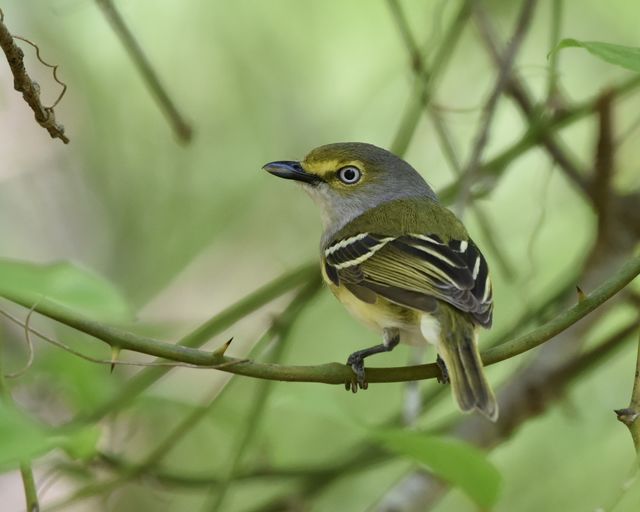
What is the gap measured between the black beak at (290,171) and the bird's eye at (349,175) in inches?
3.9

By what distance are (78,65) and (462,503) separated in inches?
114

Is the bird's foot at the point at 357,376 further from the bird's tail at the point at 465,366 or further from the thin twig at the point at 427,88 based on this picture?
the thin twig at the point at 427,88

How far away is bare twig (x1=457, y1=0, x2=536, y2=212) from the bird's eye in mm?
478

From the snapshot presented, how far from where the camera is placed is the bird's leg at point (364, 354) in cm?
238

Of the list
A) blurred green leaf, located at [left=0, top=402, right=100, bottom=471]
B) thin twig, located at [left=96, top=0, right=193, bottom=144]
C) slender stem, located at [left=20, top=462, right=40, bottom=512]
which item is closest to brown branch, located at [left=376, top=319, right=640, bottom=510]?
thin twig, located at [left=96, top=0, right=193, bottom=144]

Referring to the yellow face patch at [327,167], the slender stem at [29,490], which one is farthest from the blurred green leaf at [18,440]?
the yellow face patch at [327,167]

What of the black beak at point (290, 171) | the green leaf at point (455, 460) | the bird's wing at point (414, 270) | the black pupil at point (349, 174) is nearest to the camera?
the green leaf at point (455, 460)

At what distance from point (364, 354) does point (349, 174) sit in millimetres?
1152

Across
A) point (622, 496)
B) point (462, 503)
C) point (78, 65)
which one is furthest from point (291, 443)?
point (622, 496)

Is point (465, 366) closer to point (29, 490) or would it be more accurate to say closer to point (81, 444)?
point (81, 444)

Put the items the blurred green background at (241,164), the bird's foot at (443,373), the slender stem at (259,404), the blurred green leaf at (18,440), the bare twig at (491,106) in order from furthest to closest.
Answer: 1. the blurred green background at (241,164)
2. the bare twig at (491,106)
3. the slender stem at (259,404)
4. the bird's foot at (443,373)
5. the blurred green leaf at (18,440)

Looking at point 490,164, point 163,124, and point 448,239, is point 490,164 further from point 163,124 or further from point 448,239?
point 163,124

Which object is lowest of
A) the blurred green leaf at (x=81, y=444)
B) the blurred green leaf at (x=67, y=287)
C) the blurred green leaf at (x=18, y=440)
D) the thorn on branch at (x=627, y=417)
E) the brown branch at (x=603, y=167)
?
the thorn on branch at (x=627, y=417)

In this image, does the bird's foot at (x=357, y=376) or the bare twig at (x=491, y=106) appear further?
the bare twig at (x=491, y=106)
